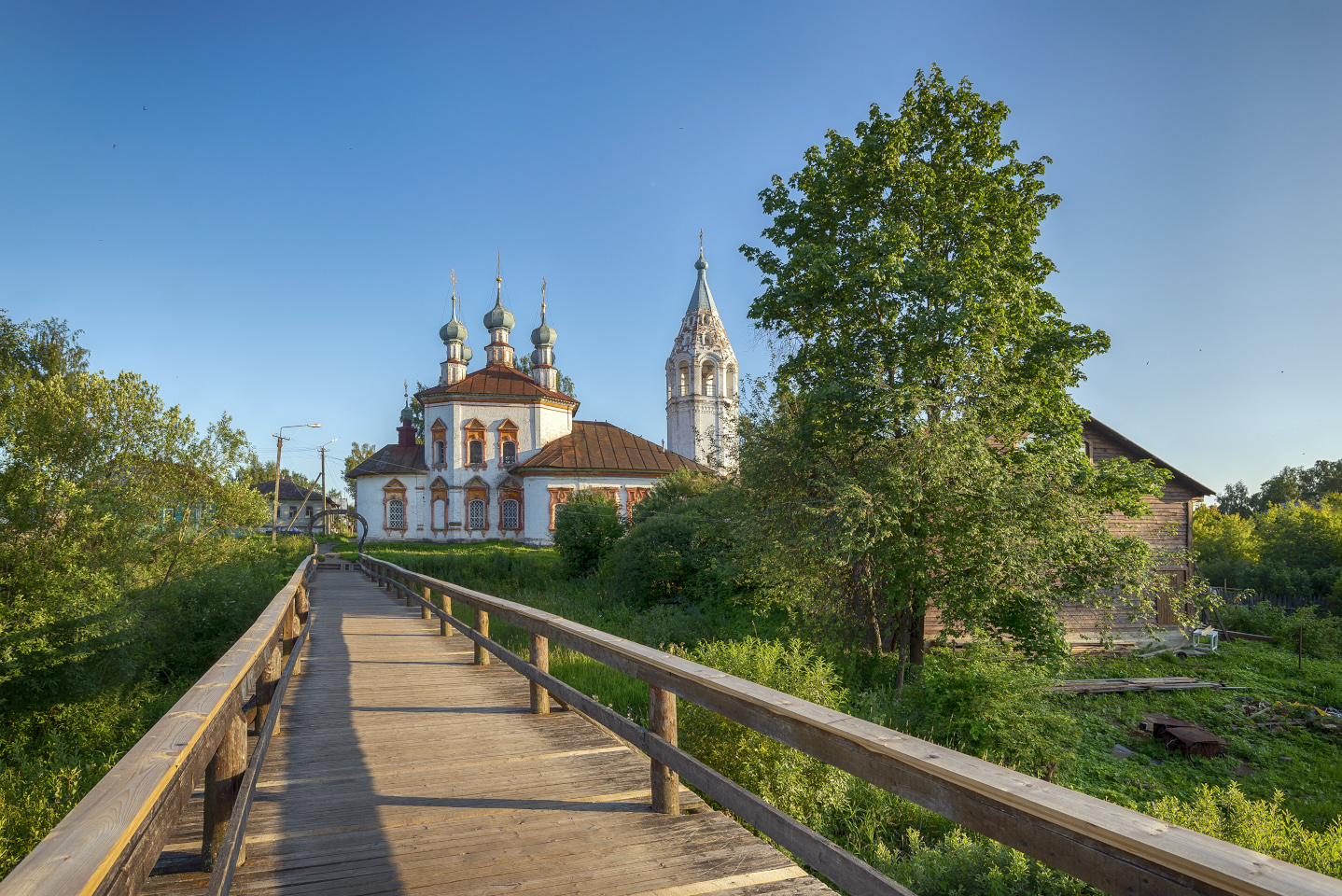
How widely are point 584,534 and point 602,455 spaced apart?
14576 millimetres

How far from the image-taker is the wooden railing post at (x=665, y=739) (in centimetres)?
364

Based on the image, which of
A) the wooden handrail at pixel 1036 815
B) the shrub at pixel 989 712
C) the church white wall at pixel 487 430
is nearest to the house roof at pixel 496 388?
the church white wall at pixel 487 430

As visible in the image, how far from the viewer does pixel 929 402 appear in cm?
1391

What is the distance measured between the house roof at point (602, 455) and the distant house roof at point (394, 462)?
265 inches

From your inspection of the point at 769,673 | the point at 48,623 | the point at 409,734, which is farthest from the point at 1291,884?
the point at 48,623

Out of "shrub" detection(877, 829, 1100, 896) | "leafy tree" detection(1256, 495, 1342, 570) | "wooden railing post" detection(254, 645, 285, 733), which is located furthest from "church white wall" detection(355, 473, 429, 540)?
"leafy tree" detection(1256, 495, 1342, 570)

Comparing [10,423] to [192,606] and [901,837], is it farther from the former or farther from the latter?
[901,837]

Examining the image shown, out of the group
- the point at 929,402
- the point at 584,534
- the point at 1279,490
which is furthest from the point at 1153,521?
the point at 1279,490

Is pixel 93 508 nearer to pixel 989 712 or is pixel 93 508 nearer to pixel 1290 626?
pixel 989 712

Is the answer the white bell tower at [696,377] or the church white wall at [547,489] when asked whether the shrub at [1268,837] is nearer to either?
the church white wall at [547,489]

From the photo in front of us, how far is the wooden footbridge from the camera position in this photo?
1.49m

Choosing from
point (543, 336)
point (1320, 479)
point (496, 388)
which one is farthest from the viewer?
point (1320, 479)

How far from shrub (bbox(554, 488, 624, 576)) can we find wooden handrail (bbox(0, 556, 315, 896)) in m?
27.3

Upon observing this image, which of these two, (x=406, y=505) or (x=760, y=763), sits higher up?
(x=406, y=505)
